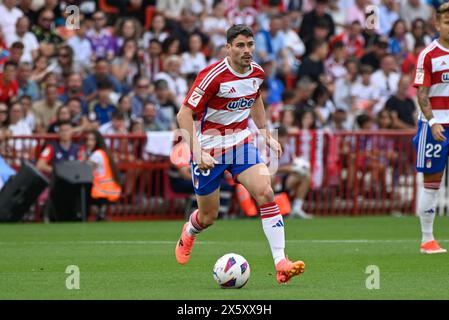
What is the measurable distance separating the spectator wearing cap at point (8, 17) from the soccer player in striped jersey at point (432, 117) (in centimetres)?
1064

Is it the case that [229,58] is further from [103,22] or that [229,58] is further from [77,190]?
[103,22]

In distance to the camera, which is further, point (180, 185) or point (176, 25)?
point (176, 25)

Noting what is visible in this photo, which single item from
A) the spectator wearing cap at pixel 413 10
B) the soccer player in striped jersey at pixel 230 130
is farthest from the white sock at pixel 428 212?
the spectator wearing cap at pixel 413 10

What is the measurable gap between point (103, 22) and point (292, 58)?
4.40 metres

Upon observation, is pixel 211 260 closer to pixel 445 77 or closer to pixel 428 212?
pixel 428 212

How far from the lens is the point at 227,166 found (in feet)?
37.1

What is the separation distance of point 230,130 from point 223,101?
1.02 feet

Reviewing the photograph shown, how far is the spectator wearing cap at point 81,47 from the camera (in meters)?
22.5

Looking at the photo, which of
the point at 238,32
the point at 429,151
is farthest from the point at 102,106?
the point at 238,32

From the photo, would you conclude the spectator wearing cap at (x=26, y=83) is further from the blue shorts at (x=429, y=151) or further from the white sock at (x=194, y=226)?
the white sock at (x=194, y=226)

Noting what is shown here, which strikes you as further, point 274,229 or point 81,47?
point 81,47
